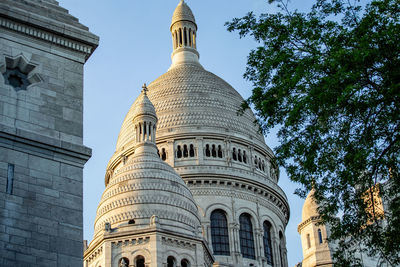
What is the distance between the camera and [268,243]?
58062 mm

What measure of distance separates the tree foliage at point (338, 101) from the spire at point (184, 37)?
2039 inches

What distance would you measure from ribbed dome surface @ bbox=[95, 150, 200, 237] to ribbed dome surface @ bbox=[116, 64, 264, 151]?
48.9 feet

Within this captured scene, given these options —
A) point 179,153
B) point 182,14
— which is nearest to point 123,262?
point 179,153

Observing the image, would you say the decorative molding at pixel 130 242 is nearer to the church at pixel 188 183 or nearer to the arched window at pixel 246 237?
the church at pixel 188 183

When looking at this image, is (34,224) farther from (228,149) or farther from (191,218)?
(228,149)

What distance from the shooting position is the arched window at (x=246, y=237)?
5534 centimetres

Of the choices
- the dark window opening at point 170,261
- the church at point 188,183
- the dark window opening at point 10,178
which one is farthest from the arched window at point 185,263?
the dark window opening at point 10,178

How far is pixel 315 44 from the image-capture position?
18594mm

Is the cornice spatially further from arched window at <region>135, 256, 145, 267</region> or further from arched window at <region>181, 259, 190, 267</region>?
arched window at <region>181, 259, 190, 267</region>

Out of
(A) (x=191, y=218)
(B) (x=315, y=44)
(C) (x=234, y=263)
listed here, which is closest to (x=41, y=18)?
(B) (x=315, y=44)

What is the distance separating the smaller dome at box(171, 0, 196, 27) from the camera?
2881 inches

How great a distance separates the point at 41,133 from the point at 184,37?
56.5m

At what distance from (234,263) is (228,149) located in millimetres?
10213

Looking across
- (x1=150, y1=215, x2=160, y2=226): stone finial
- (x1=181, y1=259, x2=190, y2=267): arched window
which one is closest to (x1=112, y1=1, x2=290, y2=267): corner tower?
(x1=181, y1=259, x2=190, y2=267): arched window
